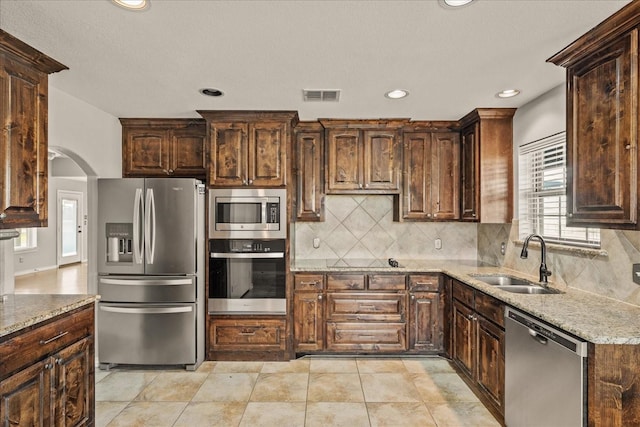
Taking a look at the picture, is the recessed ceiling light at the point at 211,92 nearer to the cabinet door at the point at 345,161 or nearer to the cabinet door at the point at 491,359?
the cabinet door at the point at 345,161

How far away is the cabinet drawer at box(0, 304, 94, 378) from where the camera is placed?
5.58 ft

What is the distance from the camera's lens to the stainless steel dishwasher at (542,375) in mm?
1707

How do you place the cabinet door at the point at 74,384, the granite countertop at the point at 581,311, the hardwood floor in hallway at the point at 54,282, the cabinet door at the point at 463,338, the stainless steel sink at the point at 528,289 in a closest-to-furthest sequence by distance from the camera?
the granite countertop at the point at 581,311 → the cabinet door at the point at 74,384 → the stainless steel sink at the point at 528,289 → the cabinet door at the point at 463,338 → the hardwood floor in hallway at the point at 54,282

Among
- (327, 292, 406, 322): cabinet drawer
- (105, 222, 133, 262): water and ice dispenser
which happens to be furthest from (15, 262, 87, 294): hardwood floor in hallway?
(327, 292, 406, 322): cabinet drawer

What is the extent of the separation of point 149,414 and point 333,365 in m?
1.61

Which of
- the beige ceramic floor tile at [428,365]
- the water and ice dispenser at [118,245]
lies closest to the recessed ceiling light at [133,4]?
the water and ice dispenser at [118,245]

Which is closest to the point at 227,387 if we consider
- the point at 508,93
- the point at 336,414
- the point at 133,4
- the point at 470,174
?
the point at 336,414

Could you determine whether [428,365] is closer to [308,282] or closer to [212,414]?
[308,282]

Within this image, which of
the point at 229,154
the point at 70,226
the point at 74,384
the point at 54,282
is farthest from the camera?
the point at 70,226

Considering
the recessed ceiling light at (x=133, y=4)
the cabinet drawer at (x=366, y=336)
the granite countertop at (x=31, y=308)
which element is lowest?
the cabinet drawer at (x=366, y=336)

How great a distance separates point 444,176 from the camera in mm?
3996

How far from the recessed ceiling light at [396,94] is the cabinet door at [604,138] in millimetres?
1128

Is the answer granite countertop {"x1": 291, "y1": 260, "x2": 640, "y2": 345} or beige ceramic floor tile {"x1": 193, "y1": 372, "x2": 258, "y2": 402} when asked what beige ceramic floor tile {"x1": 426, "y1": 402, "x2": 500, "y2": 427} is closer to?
granite countertop {"x1": 291, "y1": 260, "x2": 640, "y2": 345}

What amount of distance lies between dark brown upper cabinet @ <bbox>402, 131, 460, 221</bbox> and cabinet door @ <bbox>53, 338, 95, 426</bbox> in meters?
3.09
